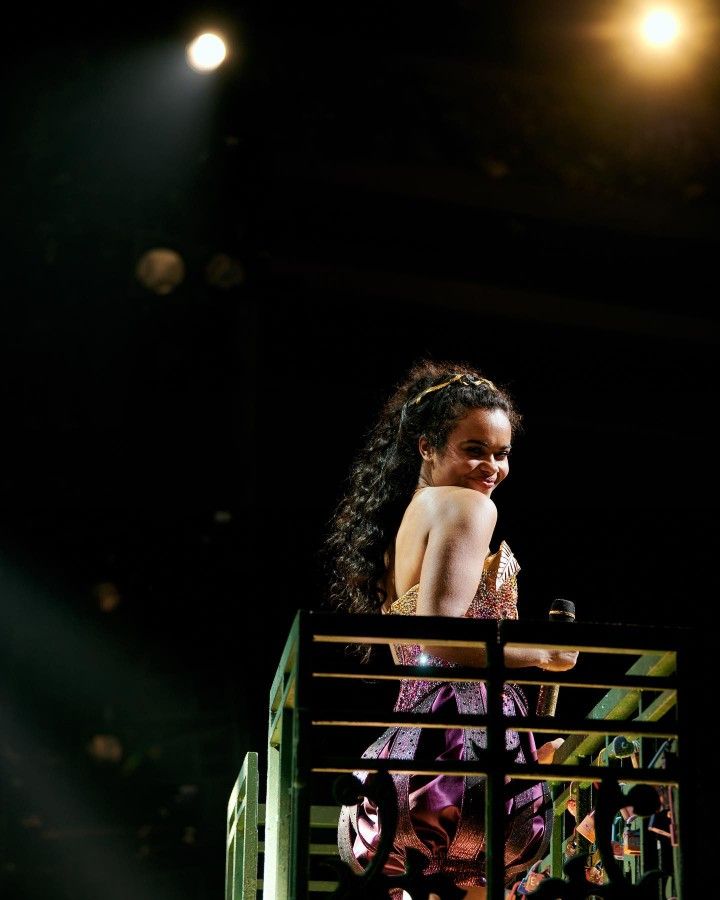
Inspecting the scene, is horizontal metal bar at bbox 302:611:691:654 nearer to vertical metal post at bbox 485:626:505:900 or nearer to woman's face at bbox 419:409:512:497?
vertical metal post at bbox 485:626:505:900

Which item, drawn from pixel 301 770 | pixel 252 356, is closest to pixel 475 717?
pixel 301 770

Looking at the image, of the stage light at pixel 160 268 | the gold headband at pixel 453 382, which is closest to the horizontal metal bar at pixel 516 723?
the gold headband at pixel 453 382

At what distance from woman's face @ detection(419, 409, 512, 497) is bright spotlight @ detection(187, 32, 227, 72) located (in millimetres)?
3383

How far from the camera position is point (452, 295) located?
19.9 feet

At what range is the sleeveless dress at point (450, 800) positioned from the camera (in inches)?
92.7

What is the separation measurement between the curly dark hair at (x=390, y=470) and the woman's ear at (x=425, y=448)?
0.01 meters

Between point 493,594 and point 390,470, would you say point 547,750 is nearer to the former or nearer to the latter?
point 493,594

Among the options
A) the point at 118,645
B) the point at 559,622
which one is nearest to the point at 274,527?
the point at 118,645

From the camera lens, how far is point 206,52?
5.77 metres

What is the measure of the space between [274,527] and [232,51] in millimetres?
2386

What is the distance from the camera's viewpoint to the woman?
2363mm

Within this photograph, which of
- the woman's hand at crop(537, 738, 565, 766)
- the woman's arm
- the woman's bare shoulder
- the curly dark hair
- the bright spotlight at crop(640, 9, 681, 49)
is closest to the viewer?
the woman's arm

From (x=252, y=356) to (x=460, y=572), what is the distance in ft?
13.0

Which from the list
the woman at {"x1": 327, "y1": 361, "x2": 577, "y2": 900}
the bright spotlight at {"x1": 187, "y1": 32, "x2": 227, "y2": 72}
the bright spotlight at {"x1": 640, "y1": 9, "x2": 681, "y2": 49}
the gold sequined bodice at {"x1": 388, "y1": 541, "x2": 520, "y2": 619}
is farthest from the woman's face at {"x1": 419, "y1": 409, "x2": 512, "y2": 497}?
the bright spotlight at {"x1": 187, "y1": 32, "x2": 227, "y2": 72}
